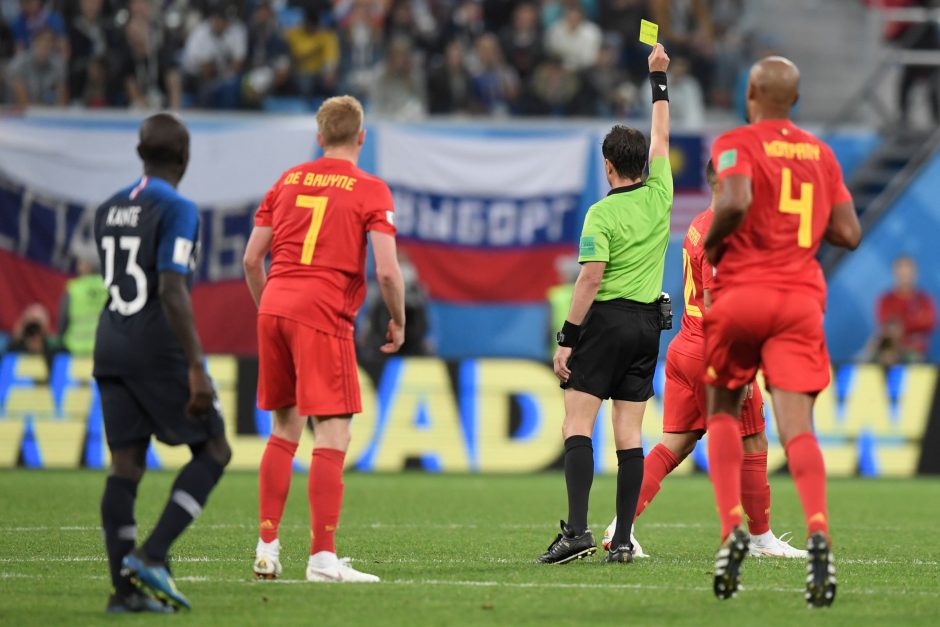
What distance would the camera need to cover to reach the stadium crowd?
65.5ft

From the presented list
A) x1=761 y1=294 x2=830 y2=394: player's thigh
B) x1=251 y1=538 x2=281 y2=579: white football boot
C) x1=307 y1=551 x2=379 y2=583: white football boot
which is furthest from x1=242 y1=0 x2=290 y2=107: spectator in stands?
x1=761 y1=294 x2=830 y2=394: player's thigh

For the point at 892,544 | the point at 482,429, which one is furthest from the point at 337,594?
the point at 482,429

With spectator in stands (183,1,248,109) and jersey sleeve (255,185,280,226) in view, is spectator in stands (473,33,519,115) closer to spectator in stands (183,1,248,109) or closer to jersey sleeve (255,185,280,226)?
spectator in stands (183,1,248,109)

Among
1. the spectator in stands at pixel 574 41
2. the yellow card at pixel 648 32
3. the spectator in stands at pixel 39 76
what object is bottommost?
the yellow card at pixel 648 32

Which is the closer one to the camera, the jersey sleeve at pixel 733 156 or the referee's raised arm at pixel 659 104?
the jersey sleeve at pixel 733 156

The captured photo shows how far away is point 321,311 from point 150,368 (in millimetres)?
1172

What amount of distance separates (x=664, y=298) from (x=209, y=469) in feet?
10.2

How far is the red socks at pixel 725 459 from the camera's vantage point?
6852 mm

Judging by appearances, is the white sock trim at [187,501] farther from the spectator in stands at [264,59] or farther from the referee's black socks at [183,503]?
the spectator in stands at [264,59]

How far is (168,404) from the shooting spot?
6559 mm

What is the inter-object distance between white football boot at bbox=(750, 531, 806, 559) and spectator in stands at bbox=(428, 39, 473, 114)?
40.8 ft

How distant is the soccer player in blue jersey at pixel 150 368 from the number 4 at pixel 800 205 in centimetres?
256

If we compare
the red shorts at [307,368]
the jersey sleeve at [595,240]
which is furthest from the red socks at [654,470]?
the red shorts at [307,368]

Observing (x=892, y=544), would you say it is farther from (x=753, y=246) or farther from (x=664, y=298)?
(x=753, y=246)
